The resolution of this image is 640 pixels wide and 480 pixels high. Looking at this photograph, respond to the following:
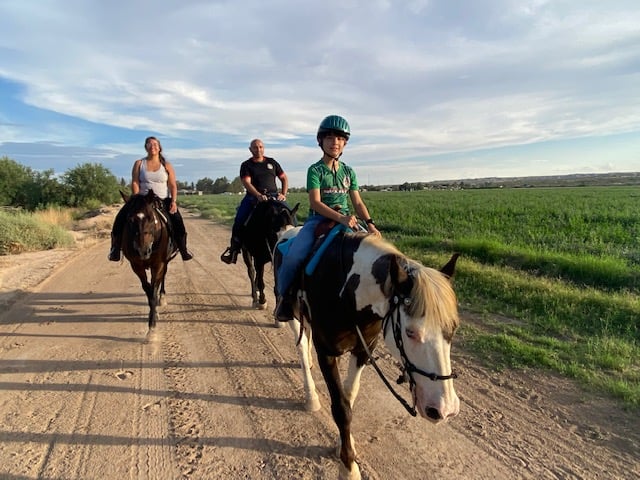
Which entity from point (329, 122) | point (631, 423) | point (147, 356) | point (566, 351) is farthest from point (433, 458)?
point (147, 356)

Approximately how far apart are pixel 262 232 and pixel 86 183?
34.5m

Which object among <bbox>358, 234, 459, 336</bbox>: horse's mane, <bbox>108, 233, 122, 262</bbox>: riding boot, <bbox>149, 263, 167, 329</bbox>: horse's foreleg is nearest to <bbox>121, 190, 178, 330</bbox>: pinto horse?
<bbox>149, 263, 167, 329</bbox>: horse's foreleg

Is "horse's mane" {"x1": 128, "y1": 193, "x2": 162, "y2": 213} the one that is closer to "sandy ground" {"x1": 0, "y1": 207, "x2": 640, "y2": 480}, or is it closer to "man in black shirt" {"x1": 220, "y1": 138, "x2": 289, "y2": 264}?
"man in black shirt" {"x1": 220, "y1": 138, "x2": 289, "y2": 264}

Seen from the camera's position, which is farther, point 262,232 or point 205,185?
point 205,185

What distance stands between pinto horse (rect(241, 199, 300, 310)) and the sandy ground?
3.63 feet

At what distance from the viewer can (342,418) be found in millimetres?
2957

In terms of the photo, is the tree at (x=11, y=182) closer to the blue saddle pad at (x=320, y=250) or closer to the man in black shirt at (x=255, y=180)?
the man in black shirt at (x=255, y=180)

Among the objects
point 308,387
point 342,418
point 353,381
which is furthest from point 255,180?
point 342,418

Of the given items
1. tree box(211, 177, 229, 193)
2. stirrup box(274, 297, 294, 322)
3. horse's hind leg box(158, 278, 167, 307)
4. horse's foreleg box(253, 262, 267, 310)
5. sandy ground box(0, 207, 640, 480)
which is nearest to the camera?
sandy ground box(0, 207, 640, 480)

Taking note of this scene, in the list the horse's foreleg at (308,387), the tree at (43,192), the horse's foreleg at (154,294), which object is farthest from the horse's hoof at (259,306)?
the tree at (43,192)

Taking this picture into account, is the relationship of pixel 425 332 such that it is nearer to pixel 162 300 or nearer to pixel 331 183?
pixel 331 183

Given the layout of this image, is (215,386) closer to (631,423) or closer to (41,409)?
(41,409)

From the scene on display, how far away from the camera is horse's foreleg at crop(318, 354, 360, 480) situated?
9.43 ft

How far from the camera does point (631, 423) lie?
339cm
